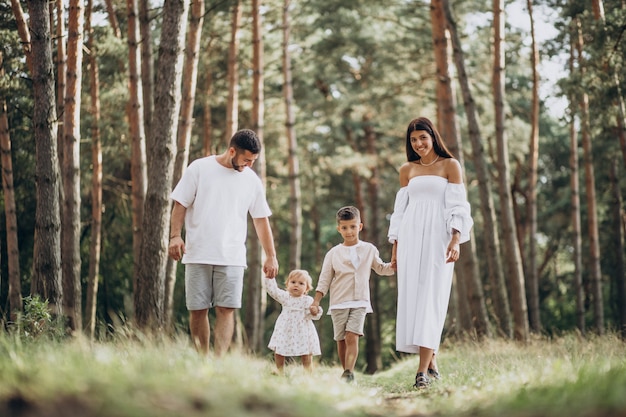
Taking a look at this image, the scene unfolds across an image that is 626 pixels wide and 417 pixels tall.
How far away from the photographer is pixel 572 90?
12805 millimetres

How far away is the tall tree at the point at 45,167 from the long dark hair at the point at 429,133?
12.4 ft

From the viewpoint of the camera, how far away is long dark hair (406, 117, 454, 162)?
7.31m

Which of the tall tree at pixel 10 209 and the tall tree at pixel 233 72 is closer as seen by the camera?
the tall tree at pixel 10 209

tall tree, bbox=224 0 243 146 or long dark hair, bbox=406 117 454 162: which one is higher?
tall tree, bbox=224 0 243 146

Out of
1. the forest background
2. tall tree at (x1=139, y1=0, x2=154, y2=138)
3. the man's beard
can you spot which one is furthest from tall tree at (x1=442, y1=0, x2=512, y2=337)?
the man's beard

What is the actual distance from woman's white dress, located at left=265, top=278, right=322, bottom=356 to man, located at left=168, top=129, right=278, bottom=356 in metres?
0.77

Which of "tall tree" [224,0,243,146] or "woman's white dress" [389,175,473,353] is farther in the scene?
"tall tree" [224,0,243,146]

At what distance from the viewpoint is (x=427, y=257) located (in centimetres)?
720

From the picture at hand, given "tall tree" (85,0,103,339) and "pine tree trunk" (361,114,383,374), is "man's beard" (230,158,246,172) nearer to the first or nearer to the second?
"tall tree" (85,0,103,339)

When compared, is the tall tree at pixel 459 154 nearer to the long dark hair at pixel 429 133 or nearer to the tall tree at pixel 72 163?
the tall tree at pixel 72 163

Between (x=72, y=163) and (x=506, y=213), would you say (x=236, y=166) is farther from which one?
(x=506, y=213)

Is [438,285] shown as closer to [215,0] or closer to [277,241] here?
[215,0]

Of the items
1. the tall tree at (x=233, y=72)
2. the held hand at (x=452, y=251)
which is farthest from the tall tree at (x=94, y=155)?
the held hand at (x=452, y=251)

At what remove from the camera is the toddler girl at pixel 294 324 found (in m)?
7.61
